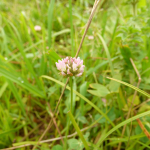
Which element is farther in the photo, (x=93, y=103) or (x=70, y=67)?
(x=93, y=103)

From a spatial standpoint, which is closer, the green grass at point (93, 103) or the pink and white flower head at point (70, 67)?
the pink and white flower head at point (70, 67)

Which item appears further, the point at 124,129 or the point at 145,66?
the point at 145,66

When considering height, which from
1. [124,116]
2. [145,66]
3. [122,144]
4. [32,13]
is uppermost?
[32,13]

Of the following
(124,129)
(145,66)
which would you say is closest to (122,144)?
(124,129)

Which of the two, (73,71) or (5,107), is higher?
(73,71)

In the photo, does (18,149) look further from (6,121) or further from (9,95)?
(9,95)

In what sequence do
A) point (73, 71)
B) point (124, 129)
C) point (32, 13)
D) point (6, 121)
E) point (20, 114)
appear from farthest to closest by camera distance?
point (32, 13) < point (20, 114) < point (6, 121) < point (124, 129) < point (73, 71)

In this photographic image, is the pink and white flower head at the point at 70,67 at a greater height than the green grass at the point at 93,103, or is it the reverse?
the pink and white flower head at the point at 70,67

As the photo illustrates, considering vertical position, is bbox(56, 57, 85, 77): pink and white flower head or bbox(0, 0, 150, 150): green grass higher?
bbox(56, 57, 85, 77): pink and white flower head

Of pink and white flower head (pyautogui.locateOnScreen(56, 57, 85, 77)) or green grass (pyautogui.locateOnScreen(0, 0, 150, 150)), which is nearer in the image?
pink and white flower head (pyautogui.locateOnScreen(56, 57, 85, 77))

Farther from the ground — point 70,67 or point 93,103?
point 70,67

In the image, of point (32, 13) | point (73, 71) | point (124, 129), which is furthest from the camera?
point (32, 13)
